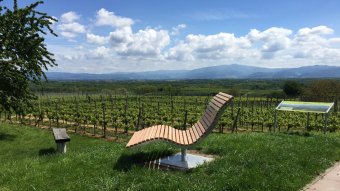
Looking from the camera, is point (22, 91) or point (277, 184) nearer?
point (277, 184)

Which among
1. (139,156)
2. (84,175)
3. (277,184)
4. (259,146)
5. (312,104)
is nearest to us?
(277,184)

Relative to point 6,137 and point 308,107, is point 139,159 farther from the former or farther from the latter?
point 6,137

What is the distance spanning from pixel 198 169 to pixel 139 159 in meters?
1.22

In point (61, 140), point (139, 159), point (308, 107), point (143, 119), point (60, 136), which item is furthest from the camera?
point (143, 119)

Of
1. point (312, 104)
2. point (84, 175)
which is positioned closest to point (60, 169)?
point (84, 175)

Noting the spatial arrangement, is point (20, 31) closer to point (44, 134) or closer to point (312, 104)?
point (44, 134)

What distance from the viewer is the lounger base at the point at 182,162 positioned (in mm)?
5660

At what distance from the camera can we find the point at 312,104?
9406 mm

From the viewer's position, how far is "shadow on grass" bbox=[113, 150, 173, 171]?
5.65m

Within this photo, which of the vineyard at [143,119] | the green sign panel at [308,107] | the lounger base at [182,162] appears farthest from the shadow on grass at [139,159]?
the vineyard at [143,119]

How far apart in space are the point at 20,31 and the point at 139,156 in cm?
897

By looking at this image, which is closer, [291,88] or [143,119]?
[143,119]

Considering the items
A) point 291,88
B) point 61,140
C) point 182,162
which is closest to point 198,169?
point 182,162

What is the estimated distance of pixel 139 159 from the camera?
20.1ft
